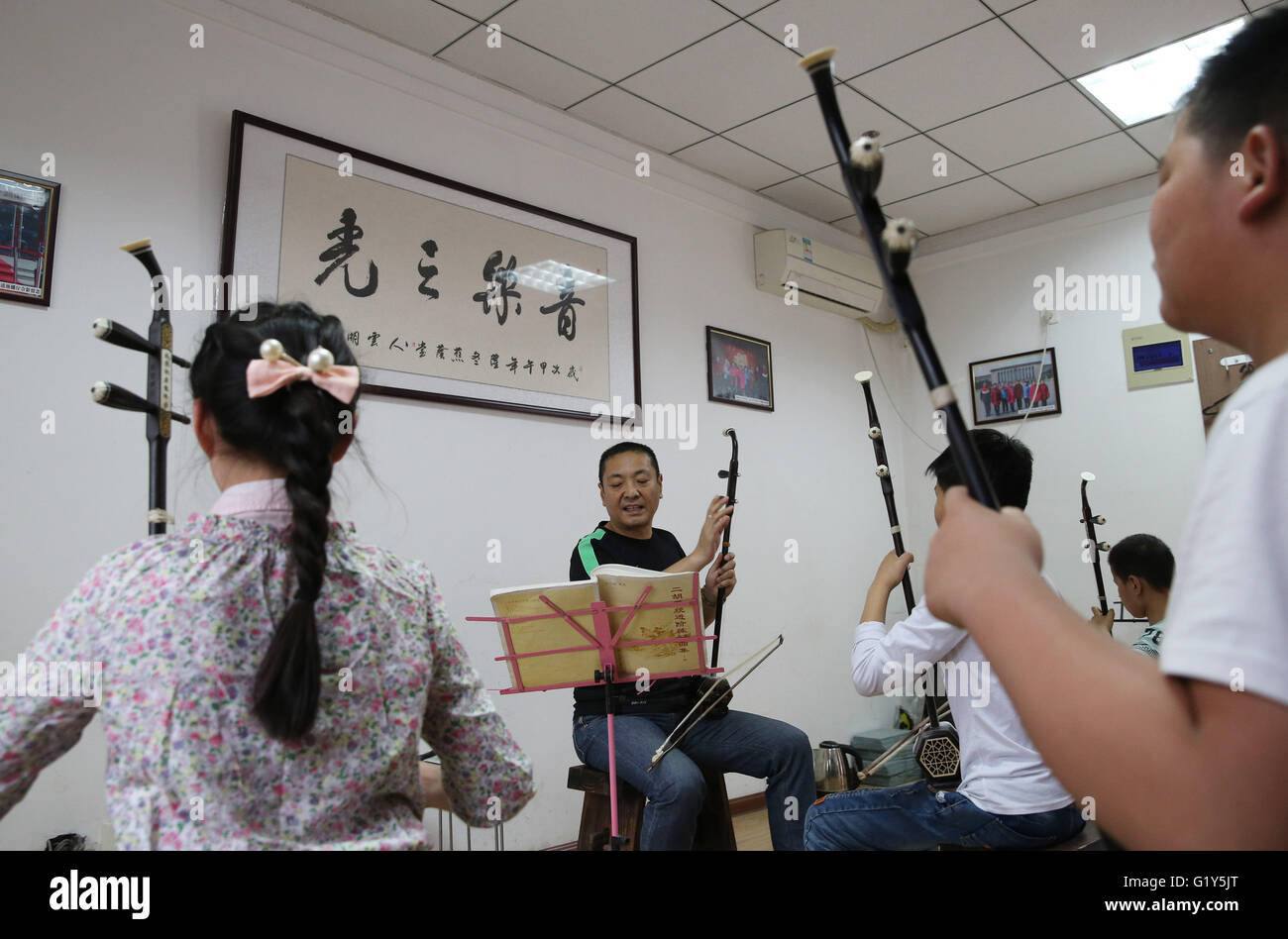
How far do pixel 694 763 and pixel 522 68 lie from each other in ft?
8.54

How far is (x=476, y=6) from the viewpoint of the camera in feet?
9.47

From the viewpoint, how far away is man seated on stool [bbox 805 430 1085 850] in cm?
169

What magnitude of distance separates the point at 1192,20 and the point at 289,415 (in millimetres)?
3682

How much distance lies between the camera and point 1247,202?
22.8 inches

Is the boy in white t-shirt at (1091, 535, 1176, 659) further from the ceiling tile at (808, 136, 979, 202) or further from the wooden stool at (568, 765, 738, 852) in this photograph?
the ceiling tile at (808, 136, 979, 202)

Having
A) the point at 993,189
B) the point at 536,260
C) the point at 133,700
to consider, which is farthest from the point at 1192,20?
the point at 133,700

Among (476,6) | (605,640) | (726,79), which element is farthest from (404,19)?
(605,640)

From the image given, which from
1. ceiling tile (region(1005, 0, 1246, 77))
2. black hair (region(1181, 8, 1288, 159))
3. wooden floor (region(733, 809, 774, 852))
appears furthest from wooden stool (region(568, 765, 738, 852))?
ceiling tile (region(1005, 0, 1246, 77))

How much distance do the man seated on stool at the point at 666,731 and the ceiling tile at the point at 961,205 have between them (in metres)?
2.67

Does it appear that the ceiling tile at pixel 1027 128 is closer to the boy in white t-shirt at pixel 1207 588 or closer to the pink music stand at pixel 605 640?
the pink music stand at pixel 605 640

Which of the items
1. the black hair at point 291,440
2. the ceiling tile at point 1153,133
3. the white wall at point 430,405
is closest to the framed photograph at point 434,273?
the white wall at point 430,405

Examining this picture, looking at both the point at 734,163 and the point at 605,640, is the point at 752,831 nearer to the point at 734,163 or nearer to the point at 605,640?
the point at 605,640

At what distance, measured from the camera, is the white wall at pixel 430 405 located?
2.29 metres
